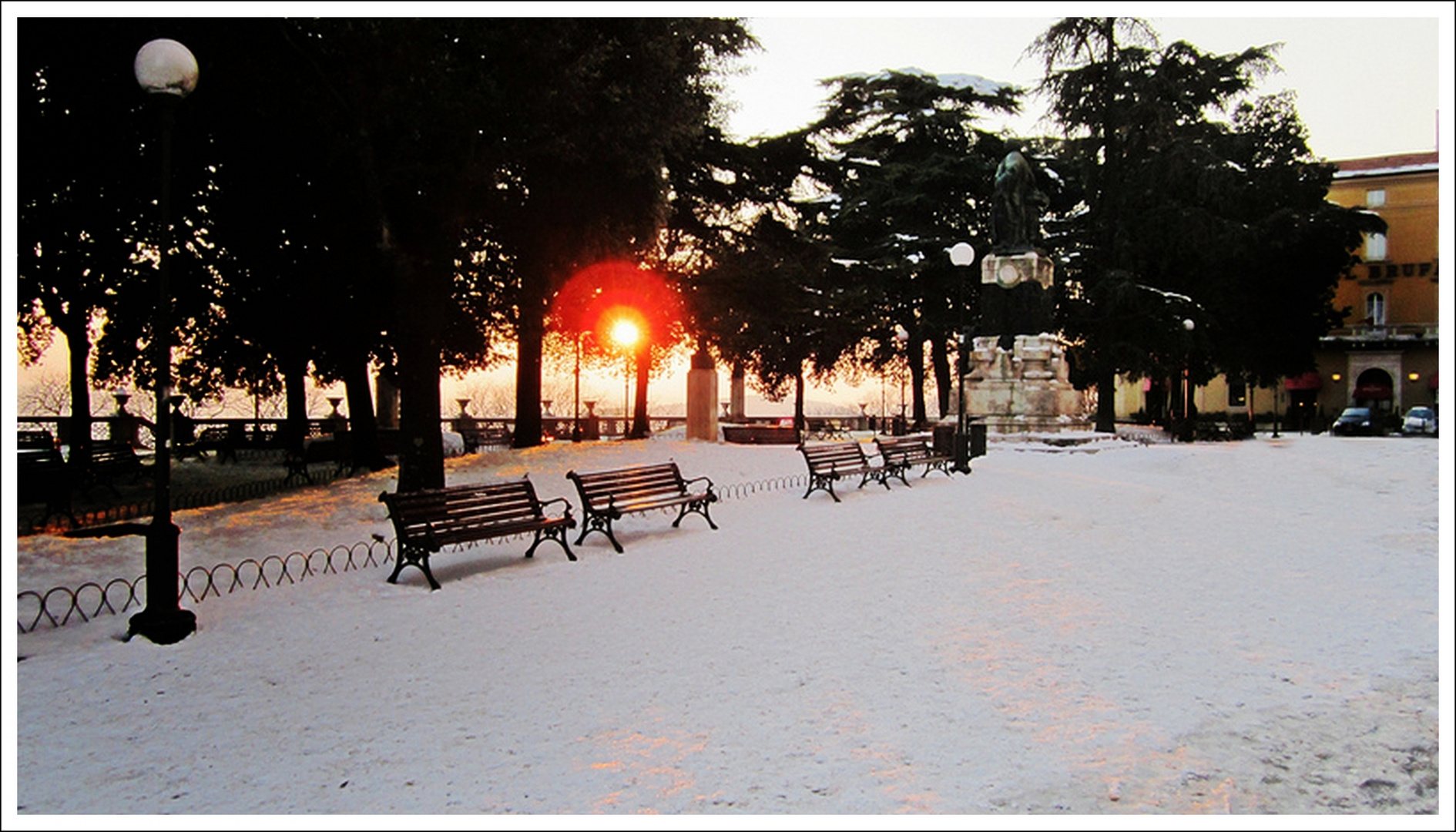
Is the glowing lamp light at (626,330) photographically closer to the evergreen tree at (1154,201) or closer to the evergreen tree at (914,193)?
the evergreen tree at (914,193)

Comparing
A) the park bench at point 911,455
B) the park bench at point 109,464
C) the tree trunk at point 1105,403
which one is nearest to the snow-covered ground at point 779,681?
the park bench at point 911,455

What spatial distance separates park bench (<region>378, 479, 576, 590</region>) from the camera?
8461mm

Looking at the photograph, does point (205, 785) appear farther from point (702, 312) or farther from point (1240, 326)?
point (1240, 326)

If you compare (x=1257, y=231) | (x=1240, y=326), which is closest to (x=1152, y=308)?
(x=1257, y=231)

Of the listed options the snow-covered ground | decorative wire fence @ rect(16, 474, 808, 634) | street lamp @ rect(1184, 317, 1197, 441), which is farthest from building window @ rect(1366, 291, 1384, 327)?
decorative wire fence @ rect(16, 474, 808, 634)

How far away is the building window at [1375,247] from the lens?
2030 inches

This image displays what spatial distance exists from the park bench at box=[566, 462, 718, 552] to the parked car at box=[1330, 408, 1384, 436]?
118 ft

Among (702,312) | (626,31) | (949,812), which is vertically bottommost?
(949,812)

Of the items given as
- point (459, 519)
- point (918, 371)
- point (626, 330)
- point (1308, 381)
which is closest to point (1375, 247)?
point (1308, 381)

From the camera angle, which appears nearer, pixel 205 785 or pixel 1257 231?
pixel 205 785

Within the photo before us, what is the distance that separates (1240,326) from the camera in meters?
41.1

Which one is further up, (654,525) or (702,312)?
(702,312)

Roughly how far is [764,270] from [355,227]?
488 inches

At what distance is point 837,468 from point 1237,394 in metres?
42.1
